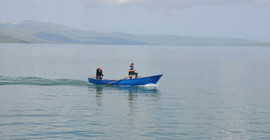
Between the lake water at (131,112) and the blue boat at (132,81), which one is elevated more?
the blue boat at (132,81)

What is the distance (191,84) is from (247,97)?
1398 cm

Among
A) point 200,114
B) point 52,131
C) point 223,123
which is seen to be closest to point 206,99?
point 200,114

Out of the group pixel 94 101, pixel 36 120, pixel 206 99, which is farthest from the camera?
pixel 206 99

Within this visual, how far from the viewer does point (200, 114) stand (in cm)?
3403

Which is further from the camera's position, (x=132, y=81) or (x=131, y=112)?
(x=132, y=81)

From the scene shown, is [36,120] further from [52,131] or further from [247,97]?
[247,97]

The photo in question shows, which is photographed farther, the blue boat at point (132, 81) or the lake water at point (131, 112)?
the blue boat at point (132, 81)

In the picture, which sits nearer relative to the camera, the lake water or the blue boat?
the lake water

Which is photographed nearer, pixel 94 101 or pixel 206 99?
pixel 94 101

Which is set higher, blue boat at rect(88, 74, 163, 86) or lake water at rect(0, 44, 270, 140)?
blue boat at rect(88, 74, 163, 86)

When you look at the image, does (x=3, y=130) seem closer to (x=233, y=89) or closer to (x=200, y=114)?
(x=200, y=114)

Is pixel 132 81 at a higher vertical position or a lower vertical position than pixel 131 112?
higher

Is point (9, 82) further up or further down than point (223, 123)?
further up

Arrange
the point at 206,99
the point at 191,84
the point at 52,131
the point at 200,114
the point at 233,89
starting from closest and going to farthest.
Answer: the point at 52,131 < the point at 200,114 < the point at 206,99 < the point at 233,89 < the point at 191,84
